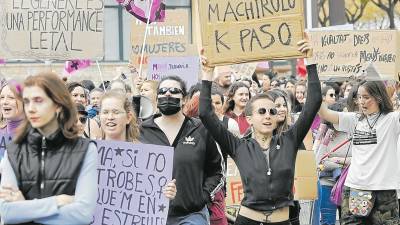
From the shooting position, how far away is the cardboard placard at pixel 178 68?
42.6 ft

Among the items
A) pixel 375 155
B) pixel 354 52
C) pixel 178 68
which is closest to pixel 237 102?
pixel 354 52

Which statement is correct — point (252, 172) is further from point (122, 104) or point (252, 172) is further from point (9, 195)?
point (9, 195)

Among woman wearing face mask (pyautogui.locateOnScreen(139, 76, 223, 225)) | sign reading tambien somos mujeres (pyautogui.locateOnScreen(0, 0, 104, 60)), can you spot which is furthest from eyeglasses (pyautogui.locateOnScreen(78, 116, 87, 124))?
woman wearing face mask (pyautogui.locateOnScreen(139, 76, 223, 225))

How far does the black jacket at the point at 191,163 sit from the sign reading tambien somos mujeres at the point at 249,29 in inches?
22.8

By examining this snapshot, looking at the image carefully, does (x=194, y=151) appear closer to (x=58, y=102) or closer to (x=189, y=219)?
(x=189, y=219)

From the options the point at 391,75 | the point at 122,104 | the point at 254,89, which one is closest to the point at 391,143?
the point at 391,75

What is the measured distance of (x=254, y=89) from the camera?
1609 centimetres

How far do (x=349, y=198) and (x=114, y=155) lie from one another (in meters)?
2.85

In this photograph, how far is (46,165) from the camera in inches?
218

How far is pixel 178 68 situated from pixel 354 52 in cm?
233

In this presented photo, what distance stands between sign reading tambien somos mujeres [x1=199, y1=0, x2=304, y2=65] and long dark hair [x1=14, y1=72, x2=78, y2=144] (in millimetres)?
2113

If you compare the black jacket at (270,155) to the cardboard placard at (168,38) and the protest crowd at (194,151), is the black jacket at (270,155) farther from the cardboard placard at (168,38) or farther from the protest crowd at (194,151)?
the cardboard placard at (168,38)

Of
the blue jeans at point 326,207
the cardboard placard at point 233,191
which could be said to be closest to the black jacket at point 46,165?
the cardboard placard at point 233,191

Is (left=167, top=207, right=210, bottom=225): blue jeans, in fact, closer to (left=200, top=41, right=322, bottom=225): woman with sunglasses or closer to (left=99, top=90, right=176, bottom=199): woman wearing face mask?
(left=200, top=41, right=322, bottom=225): woman with sunglasses
